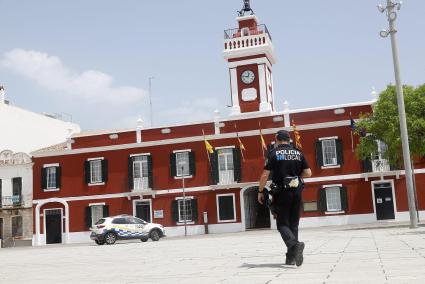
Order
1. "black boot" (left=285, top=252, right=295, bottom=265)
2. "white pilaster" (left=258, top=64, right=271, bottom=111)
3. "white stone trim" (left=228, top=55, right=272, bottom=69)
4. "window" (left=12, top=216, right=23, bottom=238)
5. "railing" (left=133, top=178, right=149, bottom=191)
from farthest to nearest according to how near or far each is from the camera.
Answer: "window" (left=12, top=216, right=23, bottom=238), "white stone trim" (left=228, top=55, right=272, bottom=69), "white pilaster" (left=258, top=64, right=271, bottom=111), "railing" (left=133, top=178, right=149, bottom=191), "black boot" (left=285, top=252, right=295, bottom=265)

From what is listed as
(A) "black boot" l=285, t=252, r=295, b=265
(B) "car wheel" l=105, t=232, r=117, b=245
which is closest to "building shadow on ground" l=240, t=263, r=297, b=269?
(A) "black boot" l=285, t=252, r=295, b=265

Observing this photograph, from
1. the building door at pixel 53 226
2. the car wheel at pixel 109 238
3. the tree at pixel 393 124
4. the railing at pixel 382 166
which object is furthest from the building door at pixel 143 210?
the tree at pixel 393 124

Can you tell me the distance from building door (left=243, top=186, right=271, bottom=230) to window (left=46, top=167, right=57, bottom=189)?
1302 cm

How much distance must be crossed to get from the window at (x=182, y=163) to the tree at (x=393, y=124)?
498 inches

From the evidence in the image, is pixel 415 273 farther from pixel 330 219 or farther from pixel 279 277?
pixel 330 219

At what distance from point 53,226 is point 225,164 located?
1233 centimetres

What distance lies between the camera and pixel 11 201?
130 feet

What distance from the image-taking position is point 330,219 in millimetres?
32938

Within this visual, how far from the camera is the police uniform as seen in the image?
781 centimetres

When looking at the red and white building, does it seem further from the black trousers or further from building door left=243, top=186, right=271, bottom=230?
the black trousers

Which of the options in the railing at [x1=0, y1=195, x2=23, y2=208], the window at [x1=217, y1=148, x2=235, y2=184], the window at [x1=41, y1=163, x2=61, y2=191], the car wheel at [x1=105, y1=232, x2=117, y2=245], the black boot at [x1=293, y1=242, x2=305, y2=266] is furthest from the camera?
the railing at [x1=0, y1=195, x2=23, y2=208]

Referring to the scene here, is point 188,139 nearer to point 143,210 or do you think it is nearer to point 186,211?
point 186,211

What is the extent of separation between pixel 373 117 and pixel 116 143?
17.6 metres

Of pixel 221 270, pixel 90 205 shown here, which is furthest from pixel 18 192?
pixel 221 270
